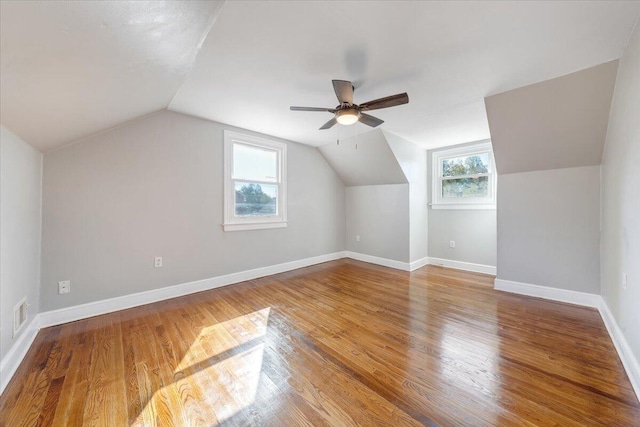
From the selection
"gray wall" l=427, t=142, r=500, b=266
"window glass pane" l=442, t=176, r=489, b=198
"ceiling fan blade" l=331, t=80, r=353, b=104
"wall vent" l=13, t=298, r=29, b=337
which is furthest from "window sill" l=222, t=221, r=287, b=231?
"window glass pane" l=442, t=176, r=489, b=198

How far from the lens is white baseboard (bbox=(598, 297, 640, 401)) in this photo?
150cm

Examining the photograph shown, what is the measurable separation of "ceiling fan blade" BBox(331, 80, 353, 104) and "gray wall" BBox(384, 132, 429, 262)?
1.99 meters

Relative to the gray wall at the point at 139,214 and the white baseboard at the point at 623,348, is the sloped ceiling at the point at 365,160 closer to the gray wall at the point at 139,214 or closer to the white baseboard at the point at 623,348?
the gray wall at the point at 139,214

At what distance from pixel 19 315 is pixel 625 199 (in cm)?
475

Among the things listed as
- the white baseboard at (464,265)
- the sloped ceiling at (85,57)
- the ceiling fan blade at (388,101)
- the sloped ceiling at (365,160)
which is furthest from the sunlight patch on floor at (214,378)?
the white baseboard at (464,265)

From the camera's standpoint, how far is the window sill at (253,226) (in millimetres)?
3510

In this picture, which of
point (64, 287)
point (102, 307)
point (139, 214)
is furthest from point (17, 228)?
point (102, 307)

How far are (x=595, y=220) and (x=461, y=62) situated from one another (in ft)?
→ 8.05

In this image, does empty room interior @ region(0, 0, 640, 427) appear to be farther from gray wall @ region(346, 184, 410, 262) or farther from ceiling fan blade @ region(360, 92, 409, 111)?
gray wall @ region(346, 184, 410, 262)

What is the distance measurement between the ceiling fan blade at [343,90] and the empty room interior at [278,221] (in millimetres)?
26

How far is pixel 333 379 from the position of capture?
1.59m

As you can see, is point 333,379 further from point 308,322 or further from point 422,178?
point 422,178

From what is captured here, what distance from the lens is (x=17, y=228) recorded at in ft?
5.84

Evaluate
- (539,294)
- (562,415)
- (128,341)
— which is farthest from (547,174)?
(128,341)
